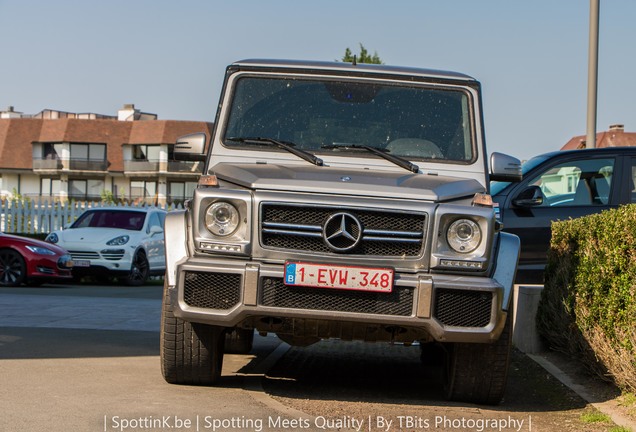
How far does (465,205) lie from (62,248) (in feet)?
52.0

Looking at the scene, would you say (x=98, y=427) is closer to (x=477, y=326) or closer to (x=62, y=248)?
(x=477, y=326)

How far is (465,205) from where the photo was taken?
7.20 m

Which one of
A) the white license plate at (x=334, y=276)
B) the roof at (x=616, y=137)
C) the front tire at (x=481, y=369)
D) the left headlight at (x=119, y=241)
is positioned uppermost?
→ the roof at (x=616, y=137)

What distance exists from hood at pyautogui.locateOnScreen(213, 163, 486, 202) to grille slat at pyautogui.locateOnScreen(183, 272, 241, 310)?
64cm

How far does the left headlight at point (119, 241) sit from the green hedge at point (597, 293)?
14327 millimetres

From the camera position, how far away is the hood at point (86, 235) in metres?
22.9

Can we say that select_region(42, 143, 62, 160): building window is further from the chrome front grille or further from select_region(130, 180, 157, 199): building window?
the chrome front grille

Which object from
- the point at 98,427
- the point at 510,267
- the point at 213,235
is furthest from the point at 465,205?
the point at 98,427

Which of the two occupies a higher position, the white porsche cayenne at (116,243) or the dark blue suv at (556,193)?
the dark blue suv at (556,193)

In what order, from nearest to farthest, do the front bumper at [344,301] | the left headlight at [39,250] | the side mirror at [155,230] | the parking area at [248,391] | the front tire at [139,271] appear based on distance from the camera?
the parking area at [248,391]
the front bumper at [344,301]
the left headlight at [39,250]
the front tire at [139,271]
the side mirror at [155,230]

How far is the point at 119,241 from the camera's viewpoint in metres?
23.2

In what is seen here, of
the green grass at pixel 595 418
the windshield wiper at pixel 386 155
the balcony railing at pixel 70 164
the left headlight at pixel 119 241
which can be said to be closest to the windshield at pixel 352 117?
the windshield wiper at pixel 386 155

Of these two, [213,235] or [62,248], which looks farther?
[62,248]

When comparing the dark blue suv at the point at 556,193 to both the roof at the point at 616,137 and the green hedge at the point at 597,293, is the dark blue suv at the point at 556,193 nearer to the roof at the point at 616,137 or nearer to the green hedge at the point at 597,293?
the green hedge at the point at 597,293
